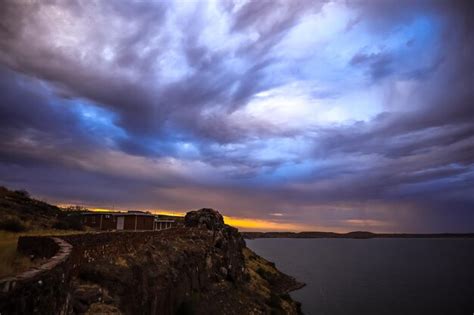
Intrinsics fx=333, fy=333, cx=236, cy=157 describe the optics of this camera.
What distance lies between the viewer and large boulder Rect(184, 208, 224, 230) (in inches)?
1991

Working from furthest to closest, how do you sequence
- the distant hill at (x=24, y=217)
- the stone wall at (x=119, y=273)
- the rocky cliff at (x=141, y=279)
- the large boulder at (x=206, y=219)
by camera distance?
the large boulder at (x=206, y=219) → the distant hill at (x=24, y=217) → the rocky cliff at (x=141, y=279) → the stone wall at (x=119, y=273)

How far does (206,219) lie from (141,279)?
33.1 meters

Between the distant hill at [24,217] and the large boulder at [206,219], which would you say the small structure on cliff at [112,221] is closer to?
the distant hill at [24,217]

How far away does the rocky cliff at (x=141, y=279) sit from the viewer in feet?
26.3

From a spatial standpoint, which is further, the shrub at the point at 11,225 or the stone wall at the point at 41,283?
the shrub at the point at 11,225

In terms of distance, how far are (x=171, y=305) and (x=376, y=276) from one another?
86.3 meters

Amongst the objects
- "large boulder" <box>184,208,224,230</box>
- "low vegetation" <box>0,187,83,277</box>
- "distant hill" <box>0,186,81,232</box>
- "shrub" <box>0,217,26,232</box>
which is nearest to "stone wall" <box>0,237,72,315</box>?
"low vegetation" <box>0,187,83,277</box>

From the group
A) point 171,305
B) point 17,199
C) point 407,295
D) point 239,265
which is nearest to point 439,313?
point 407,295

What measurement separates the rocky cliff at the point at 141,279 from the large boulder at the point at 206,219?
242 inches

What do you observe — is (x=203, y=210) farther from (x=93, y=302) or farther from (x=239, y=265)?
(x=93, y=302)

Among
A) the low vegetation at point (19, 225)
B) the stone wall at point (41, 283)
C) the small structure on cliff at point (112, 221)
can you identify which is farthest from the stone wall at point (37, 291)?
the small structure on cliff at point (112, 221)

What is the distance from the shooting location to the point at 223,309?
29438mm

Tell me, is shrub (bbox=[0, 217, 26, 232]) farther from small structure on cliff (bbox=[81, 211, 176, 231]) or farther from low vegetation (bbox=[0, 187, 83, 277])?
small structure on cliff (bbox=[81, 211, 176, 231])

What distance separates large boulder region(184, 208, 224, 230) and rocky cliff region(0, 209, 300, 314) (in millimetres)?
6144
